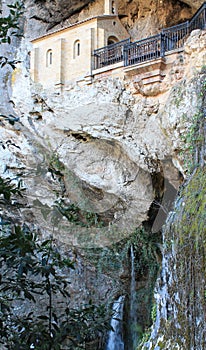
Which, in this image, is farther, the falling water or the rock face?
the falling water

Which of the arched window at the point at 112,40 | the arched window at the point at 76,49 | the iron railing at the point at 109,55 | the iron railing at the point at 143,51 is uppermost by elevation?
the arched window at the point at 112,40

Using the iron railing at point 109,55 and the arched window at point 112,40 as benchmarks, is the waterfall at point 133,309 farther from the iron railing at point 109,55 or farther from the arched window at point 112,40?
the arched window at point 112,40

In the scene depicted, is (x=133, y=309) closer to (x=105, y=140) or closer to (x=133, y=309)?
(x=133, y=309)

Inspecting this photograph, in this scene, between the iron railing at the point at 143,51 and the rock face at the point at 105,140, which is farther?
the iron railing at the point at 143,51

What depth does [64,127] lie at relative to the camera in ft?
38.5

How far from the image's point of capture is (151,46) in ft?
33.9

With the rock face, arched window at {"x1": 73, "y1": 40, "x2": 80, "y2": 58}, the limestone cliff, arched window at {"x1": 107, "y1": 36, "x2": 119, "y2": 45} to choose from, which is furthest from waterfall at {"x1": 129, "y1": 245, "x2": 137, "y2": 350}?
arched window at {"x1": 107, "y1": 36, "x2": 119, "y2": 45}

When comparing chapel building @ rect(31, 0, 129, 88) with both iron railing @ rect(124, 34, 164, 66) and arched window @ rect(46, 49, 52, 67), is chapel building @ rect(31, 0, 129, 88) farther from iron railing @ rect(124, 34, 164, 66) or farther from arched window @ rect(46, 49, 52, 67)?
iron railing @ rect(124, 34, 164, 66)

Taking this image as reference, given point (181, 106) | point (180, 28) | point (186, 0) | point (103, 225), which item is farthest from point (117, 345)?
point (186, 0)

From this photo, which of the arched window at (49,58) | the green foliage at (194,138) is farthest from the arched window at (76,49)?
the green foliage at (194,138)

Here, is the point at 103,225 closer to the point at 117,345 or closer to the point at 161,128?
the point at 117,345

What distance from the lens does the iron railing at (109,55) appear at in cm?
1095

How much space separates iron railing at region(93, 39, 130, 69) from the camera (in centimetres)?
1095

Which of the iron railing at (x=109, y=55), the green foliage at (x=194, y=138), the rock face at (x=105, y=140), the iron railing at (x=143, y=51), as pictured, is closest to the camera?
the green foliage at (x=194, y=138)
